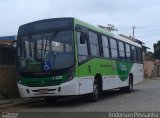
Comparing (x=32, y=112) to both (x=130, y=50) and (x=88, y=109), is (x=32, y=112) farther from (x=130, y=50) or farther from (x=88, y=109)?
(x=130, y=50)

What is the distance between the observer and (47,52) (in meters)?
16.0

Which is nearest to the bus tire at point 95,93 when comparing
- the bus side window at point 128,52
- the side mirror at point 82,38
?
the side mirror at point 82,38

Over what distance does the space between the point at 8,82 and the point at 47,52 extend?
3.93 m

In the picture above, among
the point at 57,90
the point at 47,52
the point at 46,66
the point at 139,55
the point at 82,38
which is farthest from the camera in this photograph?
the point at 139,55

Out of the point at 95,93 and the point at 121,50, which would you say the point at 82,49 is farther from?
the point at 121,50

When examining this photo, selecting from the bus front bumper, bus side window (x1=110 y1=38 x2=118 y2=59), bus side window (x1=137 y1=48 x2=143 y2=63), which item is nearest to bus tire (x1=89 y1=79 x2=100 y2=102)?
the bus front bumper

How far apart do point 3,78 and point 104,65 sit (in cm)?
441

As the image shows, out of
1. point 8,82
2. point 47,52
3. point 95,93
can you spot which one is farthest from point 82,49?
point 8,82

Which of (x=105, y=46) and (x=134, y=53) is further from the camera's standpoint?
(x=134, y=53)

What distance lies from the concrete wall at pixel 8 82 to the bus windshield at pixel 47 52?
2.64 m

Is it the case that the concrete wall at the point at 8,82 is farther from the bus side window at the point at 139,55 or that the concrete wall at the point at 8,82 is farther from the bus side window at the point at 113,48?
the bus side window at the point at 139,55

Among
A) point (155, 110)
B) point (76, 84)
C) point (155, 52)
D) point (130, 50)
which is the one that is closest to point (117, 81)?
point (130, 50)

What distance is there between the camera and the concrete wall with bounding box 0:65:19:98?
18875 millimetres

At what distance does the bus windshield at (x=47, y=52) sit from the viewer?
51.9 feet
